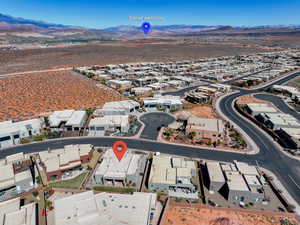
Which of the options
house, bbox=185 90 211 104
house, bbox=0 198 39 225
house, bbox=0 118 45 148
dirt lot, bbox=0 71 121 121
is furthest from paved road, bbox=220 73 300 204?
house, bbox=0 118 45 148

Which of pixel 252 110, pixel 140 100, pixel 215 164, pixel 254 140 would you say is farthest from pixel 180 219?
pixel 140 100

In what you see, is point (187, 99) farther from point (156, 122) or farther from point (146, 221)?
point (146, 221)

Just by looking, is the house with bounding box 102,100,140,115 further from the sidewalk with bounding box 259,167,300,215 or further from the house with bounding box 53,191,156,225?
the sidewalk with bounding box 259,167,300,215

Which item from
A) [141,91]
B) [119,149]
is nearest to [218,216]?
[119,149]

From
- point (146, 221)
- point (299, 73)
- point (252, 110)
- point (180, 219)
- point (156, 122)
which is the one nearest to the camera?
point (146, 221)

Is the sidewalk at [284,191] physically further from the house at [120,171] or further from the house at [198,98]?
the house at [198,98]
